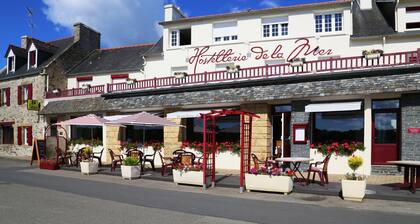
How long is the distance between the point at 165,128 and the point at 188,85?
2231 millimetres

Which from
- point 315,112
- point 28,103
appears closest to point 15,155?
point 28,103

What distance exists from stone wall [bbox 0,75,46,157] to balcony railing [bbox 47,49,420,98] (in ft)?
19.0

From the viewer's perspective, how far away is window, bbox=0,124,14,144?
2708 cm

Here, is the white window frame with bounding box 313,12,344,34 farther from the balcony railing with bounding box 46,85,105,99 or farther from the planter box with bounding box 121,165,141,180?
the balcony railing with bounding box 46,85,105,99

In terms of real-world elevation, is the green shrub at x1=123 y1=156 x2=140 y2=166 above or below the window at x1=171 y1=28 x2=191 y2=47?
below

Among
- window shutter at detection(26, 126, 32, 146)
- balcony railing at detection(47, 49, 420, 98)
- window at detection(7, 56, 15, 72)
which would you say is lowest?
window shutter at detection(26, 126, 32, 146)

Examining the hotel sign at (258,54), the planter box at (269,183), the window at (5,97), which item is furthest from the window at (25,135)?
the planter box at (269,183)

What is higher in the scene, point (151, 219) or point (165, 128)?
point (165, 128)

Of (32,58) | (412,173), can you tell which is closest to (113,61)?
(32,58)

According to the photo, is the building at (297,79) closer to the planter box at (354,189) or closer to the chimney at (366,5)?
the chimney at (366,5)

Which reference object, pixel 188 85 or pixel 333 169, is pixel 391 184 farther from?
pixel 188 85

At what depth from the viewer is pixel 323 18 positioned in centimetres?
1830

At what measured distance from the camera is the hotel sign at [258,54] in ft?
59.7

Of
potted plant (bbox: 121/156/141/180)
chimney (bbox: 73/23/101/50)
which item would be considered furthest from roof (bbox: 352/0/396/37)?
chimney (bbox: 73/23/101/50)
